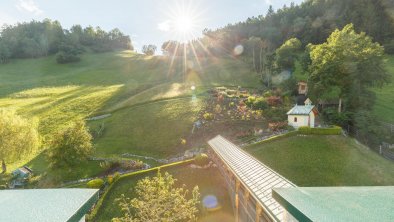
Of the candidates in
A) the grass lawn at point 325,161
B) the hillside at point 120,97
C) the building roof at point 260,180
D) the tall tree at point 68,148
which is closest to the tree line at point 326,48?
the grass lawn at point 325,161

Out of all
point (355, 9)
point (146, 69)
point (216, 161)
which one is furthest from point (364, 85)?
point (146, 69)

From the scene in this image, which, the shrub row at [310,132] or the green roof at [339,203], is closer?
the green roof at [339,203]

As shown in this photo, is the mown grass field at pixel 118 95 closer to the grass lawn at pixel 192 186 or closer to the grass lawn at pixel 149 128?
the grass lawn at pixel 149 128

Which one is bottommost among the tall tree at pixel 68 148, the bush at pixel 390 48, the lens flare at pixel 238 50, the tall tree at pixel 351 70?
the tall tree at pixel 68 148

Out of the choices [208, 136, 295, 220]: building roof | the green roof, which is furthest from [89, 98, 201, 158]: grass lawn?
the green roof

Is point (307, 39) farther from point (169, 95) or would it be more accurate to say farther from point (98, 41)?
point (98, 41)

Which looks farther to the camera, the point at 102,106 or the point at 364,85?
the point at 102,106

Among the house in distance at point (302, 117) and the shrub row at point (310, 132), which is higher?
the house in distance at point (302, 117)
